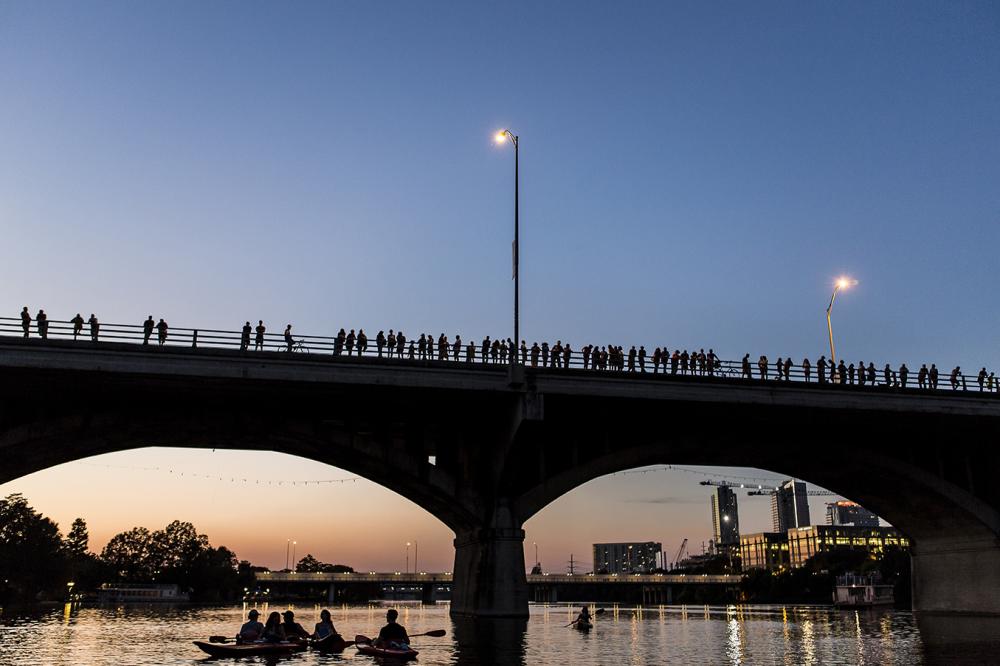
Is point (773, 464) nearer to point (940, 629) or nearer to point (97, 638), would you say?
point (940, 629)

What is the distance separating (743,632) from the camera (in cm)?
4584

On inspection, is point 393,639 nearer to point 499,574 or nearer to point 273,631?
point 273,631

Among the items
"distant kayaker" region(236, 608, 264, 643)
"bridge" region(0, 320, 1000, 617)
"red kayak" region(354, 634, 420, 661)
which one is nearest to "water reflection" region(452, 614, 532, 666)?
"red kayak" region(354, 634, 420, 661)

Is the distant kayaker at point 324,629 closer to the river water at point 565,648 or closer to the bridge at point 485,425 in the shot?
the river water at point 565,648

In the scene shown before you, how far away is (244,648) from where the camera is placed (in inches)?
1110

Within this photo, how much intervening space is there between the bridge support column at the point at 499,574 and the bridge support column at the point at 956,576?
103 ft

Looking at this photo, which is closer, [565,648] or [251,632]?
[251,632]

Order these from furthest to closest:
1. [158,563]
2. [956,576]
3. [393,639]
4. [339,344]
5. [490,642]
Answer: [158,563]
[956,576]
[339,344]
[490,642]
[393,639]

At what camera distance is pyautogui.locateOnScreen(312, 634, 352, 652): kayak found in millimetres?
30906

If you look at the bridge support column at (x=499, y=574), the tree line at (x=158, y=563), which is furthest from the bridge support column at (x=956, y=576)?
the tree line at (x=158, y=563)

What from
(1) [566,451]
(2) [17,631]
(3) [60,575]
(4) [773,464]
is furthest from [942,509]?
(3) [60,575]

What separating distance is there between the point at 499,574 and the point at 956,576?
34.5m

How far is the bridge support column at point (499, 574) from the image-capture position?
4694 cm

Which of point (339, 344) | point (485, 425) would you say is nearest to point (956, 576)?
point (485, 425)
